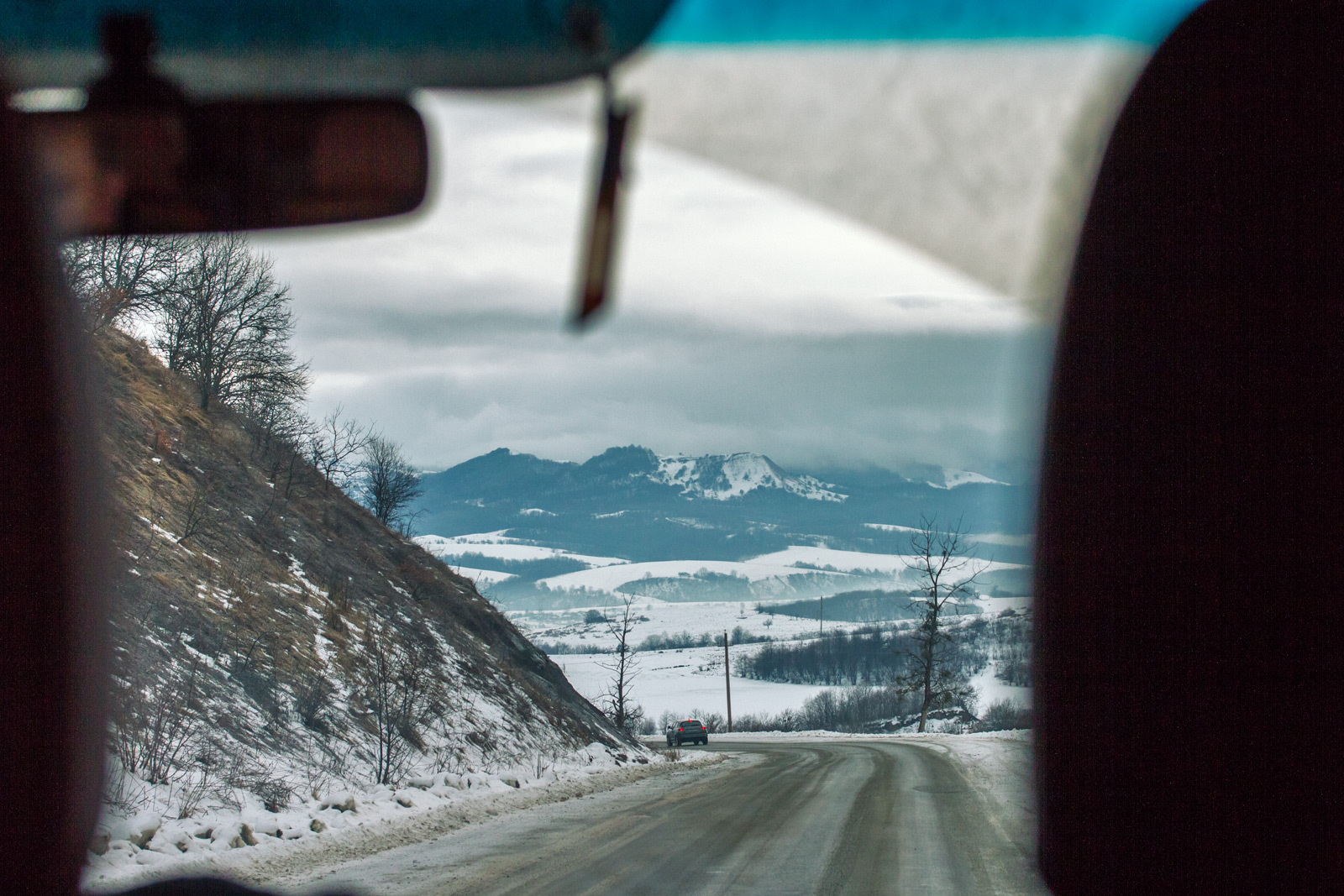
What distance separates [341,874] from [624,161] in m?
8.53

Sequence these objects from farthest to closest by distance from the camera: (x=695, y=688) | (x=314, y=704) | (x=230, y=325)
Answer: (x=695, y=688) < (x=314, y=704) < (x=230, y=325)

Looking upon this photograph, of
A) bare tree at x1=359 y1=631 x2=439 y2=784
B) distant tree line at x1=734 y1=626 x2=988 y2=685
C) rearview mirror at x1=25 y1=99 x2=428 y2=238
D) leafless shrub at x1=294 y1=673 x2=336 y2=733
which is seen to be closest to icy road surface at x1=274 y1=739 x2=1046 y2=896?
bare tree at x1=359 y1=631 x2=439 y2=784

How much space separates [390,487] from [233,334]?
1978 cm

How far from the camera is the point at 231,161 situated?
241cm

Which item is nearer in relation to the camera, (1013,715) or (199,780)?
(1013,715)

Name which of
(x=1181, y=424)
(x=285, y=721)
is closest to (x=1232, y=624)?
(x=1181, y=424)

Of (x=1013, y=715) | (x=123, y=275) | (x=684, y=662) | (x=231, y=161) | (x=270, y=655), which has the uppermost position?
(x=123, y=275)

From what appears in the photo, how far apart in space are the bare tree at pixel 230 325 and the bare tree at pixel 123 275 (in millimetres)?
203

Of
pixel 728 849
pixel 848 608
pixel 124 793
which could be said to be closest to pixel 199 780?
pixel 124 793

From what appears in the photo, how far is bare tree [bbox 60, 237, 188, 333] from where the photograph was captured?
26.9 feet

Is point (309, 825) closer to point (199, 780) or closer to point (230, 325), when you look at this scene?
point (199, 780)

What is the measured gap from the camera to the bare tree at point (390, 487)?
3045 centimetres

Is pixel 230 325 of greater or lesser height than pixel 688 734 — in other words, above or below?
above

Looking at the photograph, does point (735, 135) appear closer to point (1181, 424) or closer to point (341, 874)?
point (1181, 424)
